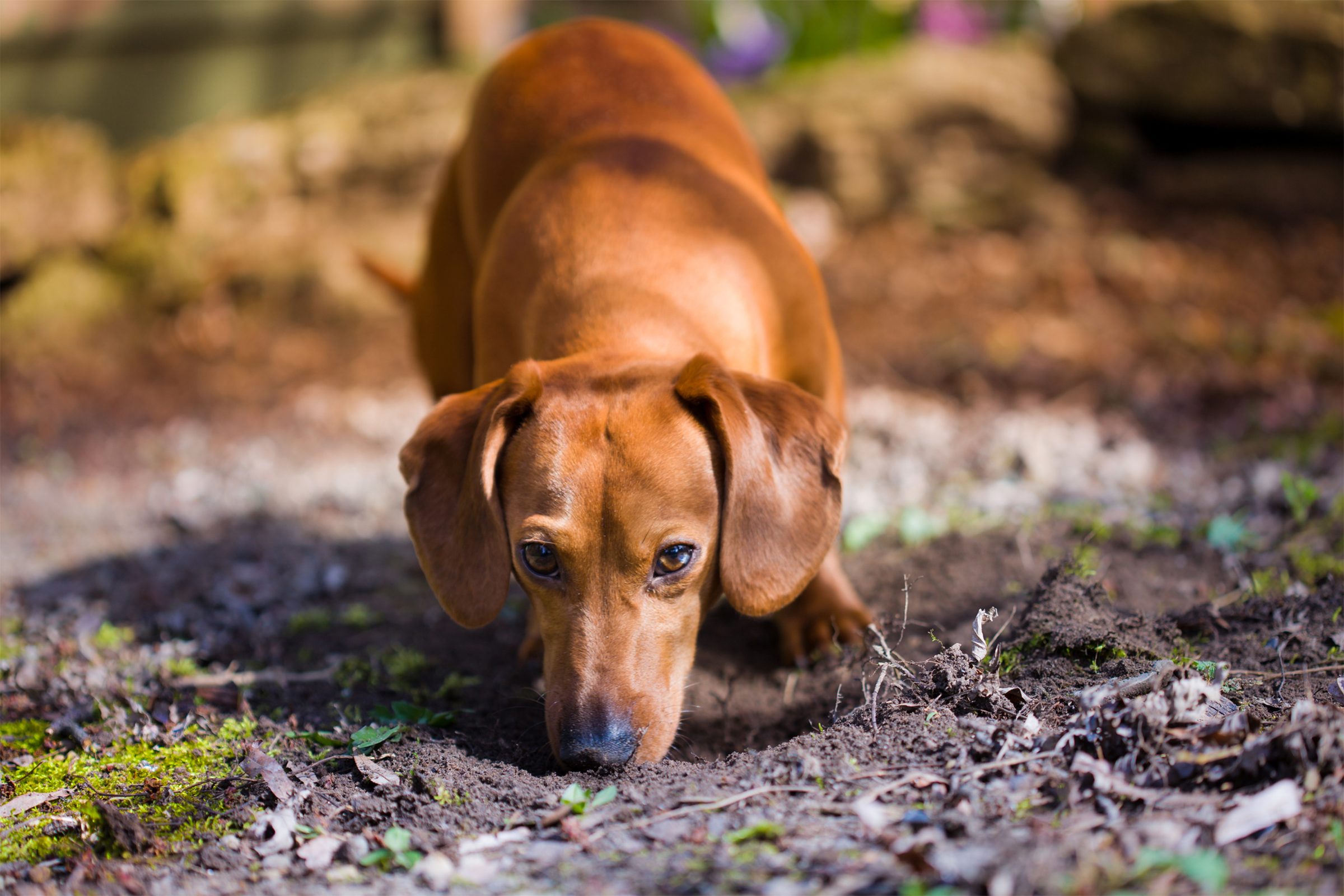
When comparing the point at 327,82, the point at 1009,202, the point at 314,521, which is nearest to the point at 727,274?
the point at 314,521

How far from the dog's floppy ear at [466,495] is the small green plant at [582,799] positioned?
0.62m

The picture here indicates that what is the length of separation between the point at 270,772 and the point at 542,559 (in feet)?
2.51

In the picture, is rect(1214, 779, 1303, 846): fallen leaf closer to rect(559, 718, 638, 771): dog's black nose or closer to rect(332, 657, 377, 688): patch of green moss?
rect(559, 718, 638, 771): dog's black nose

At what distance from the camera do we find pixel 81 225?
8031 mm

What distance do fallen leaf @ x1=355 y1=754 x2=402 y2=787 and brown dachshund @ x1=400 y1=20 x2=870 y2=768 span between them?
0.35 metres

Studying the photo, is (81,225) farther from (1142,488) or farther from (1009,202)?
(1142,488)

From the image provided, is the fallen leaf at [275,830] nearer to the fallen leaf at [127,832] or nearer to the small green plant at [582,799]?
the fallen leaf at [127,832]

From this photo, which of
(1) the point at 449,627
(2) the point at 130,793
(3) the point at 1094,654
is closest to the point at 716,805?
(3) the point at 1094,654

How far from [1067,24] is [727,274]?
6.52m

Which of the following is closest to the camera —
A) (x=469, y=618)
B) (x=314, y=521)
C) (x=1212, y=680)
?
(x=1212, y=680)

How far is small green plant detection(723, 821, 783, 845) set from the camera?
6.58ft

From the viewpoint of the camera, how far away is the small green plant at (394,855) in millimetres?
2125

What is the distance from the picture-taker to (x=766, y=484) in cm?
271

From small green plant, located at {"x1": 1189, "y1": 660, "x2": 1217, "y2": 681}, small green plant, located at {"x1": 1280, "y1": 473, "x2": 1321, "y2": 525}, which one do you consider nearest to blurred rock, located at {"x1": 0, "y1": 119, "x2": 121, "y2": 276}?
small green plant, located at {"x1": 1280, "y1": 473, "x2": 1321, "y2": 525}
